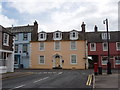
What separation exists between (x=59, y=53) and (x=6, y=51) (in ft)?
57.4

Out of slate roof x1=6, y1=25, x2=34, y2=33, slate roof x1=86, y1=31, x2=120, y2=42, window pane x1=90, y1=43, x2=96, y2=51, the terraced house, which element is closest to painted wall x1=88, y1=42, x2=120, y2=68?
window pane x1=90, y1=43, x2=96, y2=51

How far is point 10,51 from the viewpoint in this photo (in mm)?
27953

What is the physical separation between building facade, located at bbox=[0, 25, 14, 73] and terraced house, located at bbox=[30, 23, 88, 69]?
15224 mm

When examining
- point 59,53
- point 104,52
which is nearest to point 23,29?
point 59,53

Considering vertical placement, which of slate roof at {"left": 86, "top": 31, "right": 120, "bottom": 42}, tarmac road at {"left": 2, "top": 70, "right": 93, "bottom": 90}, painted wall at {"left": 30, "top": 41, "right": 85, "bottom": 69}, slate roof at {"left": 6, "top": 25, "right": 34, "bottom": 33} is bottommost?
tarmac road at {"left": 2, "top": 70, "right": 93, "bottom": 90}

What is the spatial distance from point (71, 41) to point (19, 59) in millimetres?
11682

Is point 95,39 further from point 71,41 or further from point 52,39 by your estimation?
point 52,39

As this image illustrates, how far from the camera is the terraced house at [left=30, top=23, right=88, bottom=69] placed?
41875mm

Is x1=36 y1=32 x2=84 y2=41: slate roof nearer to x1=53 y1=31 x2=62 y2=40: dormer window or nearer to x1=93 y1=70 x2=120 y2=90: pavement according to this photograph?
x1=53 y1=31 x2=62 y2=40: dormer window

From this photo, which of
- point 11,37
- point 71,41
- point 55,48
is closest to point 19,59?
point 55,48

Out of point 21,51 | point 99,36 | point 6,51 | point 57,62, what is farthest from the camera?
point 99,36

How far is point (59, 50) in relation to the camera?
4281 cm

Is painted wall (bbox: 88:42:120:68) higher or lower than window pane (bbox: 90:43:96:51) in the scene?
lower

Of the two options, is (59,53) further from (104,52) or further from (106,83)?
(106,83)
